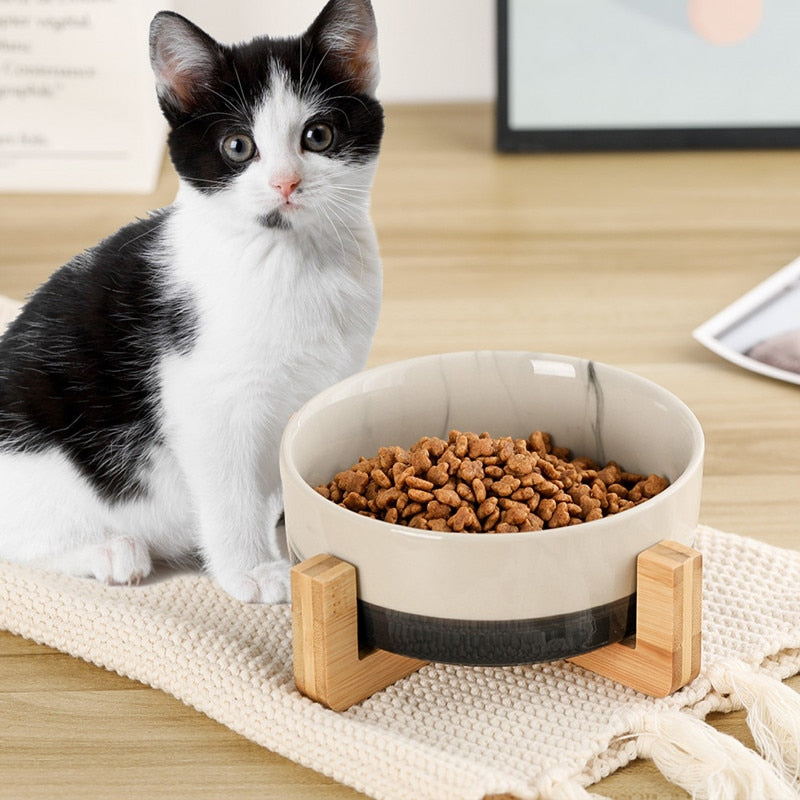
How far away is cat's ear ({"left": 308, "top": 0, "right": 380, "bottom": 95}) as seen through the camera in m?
0.63

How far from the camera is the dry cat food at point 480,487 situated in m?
0.60

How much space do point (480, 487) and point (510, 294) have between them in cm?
58

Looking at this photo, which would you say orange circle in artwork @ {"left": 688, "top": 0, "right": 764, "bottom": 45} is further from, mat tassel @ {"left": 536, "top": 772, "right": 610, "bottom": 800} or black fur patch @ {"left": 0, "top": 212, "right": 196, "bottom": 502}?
mat tassel @ {"left": 536, "top": 772, "right": 610, "bottom": 800}

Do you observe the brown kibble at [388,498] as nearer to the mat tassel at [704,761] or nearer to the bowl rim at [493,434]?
the bowl rim at [493,434]

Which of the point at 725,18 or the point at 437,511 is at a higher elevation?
the point at 725,18

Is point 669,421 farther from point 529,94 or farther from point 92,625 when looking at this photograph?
point 529,94

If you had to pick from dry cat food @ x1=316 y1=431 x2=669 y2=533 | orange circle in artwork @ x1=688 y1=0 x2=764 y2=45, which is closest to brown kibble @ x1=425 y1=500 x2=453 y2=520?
dry cat food @ x1=316 y1=431 x2=669 y2=533

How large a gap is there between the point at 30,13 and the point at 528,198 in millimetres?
555

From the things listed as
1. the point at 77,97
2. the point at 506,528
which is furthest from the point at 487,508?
the point at 77,97

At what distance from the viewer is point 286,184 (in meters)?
0.63

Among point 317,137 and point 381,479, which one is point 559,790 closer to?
point 381,479

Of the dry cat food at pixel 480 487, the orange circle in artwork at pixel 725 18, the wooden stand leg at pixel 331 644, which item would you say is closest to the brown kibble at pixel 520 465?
the dry cat food at pixel 480 487

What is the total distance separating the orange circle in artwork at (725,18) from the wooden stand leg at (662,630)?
38.5 inches

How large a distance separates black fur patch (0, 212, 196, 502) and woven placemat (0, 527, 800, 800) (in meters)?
0.07
